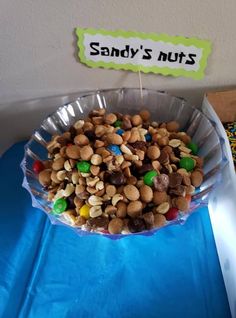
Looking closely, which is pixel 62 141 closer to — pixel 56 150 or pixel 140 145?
pixel 56 150

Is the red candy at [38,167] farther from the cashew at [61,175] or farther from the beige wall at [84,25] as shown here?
the beige wall at [84,25]

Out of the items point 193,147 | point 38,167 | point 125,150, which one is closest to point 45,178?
point 38,167

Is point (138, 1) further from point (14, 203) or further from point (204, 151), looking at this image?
point (14, 203)

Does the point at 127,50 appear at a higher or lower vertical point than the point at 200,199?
higher

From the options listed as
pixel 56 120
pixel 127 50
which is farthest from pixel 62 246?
pixel 127 50

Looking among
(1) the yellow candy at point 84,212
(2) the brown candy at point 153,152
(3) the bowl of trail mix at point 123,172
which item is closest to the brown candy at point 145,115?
(3) the bowl of trail mix at point 123,172

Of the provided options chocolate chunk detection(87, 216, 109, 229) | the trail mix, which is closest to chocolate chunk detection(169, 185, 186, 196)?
the trail mix
